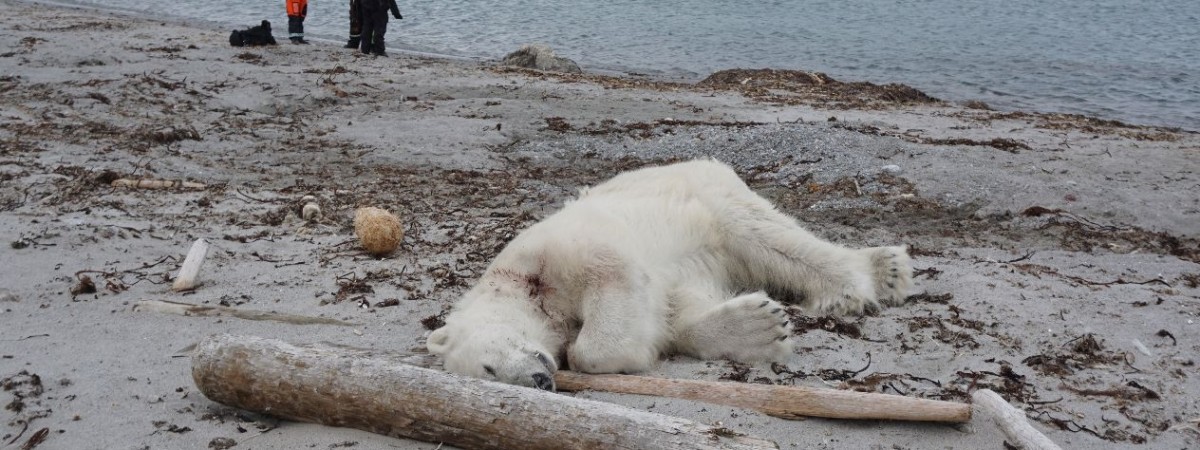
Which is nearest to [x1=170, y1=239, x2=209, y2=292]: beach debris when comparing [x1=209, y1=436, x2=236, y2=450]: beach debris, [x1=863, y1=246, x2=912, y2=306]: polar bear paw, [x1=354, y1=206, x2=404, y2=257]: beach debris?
[x1=354, y1=206, x2=404, y2=257]: beach debris

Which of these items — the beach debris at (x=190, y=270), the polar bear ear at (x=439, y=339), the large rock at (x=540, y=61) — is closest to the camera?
the polar bear ear at (x=439, y=339)

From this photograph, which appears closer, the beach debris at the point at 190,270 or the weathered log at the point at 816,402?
the weathered log at the point at 816,402

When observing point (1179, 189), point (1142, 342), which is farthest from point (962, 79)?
point (1142, 342)

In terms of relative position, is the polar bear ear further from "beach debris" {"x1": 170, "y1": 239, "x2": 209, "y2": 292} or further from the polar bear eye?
"beach debris" {"x1": 170, "y1": 239, "x2": 209, "y2": 292}

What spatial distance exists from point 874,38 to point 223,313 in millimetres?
24296

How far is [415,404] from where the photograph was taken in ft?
9.63

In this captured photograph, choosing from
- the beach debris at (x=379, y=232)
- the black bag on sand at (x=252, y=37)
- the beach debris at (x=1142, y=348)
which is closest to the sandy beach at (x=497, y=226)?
the beach debris at (x=1142, y=348)

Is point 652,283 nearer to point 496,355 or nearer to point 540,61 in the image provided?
point 496,355

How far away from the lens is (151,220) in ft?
20.0

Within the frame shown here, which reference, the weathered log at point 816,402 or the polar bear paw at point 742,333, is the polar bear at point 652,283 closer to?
the polar bear paw at point 742,333

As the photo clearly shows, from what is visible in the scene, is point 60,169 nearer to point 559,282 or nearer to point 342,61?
point 559,282

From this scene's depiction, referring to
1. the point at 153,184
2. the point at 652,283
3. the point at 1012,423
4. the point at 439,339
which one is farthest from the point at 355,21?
the point at 1012,423

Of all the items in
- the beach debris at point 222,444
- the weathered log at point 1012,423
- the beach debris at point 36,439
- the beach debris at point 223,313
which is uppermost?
the weathered log at point 1012,423

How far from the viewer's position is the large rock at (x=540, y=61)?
17.8 meters
